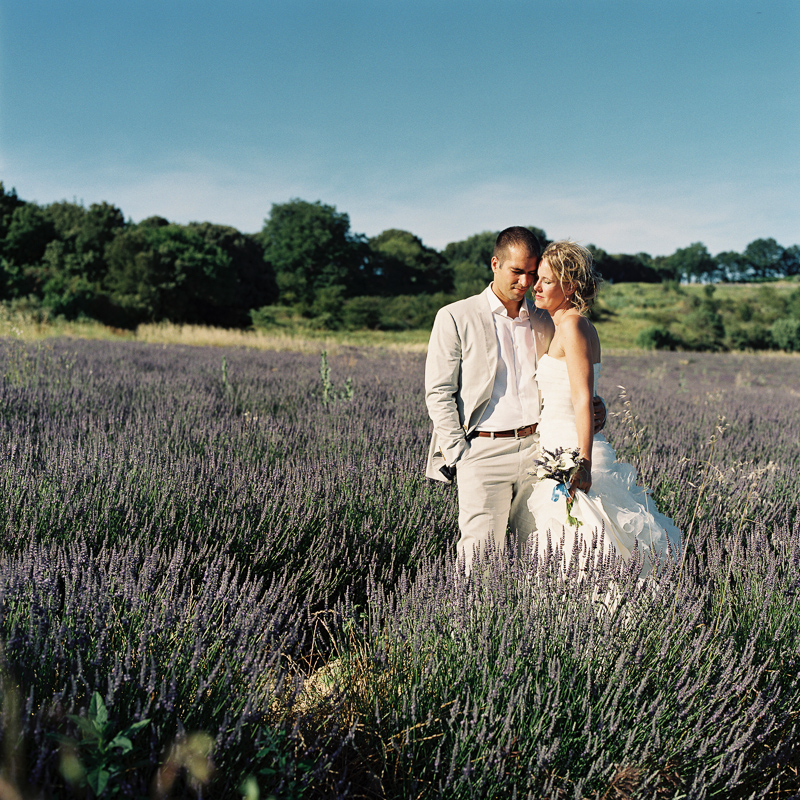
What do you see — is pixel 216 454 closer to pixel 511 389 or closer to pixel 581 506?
pixel 511 389

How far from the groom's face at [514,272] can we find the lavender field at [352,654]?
105 centimetres

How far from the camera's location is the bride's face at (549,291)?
7.16 feet

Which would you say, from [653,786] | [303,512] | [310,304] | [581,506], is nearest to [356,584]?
[303,512]

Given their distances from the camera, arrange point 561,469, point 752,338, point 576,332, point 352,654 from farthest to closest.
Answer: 1. point 752,338
2. point 576,332
3. point 561,469
4. point 352,654

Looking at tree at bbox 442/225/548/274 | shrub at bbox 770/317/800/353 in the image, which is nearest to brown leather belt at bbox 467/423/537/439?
shrub at bbox 770/317/800/353

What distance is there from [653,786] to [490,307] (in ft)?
5.51

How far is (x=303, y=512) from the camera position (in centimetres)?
253

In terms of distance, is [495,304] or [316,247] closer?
[495,304]

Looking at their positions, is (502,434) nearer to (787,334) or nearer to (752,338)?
(787,334)

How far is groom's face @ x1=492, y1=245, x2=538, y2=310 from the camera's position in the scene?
2.21 m

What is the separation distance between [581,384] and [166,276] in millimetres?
32768

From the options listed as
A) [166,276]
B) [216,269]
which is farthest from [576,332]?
[216,269]

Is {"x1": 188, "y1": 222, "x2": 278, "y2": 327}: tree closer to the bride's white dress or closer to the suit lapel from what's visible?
the suit lapel

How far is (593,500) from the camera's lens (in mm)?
2166
